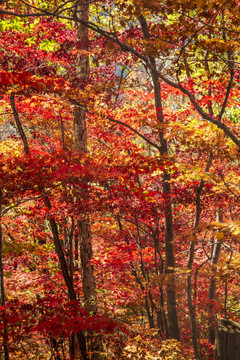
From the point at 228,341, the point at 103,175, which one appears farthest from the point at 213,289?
the point at 228,341

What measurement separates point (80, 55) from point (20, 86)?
232 cm

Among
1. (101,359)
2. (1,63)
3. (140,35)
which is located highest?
(140,35)

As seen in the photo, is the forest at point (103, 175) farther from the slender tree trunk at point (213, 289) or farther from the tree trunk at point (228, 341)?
the tree trunk at point (228, 341)

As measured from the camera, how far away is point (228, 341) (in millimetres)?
1793

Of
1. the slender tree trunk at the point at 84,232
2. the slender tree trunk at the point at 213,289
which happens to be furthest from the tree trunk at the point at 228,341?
the slender tree trunk at the point at 213,289

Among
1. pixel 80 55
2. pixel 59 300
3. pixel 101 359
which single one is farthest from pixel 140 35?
pixel 101 359

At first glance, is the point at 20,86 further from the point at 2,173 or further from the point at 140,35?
the point at 140,35

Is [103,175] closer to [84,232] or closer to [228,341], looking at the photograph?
[84,232]

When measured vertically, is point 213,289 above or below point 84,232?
below

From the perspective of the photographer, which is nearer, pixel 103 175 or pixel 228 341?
pixel 228 341

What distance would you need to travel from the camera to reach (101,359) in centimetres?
575

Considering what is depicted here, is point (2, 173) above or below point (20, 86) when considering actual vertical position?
below

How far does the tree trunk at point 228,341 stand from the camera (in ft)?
5.75

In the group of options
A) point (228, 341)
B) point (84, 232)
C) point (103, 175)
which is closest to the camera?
point (228, 341)
